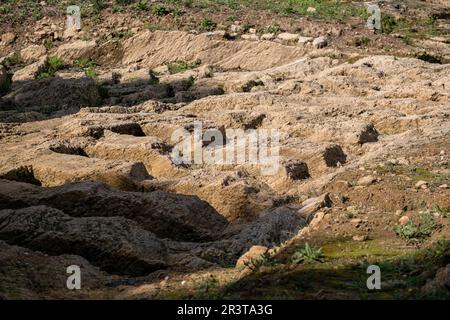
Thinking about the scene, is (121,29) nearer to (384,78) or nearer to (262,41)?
(262,41)

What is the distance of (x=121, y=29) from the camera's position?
27078 millimetres

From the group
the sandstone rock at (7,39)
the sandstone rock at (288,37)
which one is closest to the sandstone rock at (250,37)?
the sandstone rock at (288,37)

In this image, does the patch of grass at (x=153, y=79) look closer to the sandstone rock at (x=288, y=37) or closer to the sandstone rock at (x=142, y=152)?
the sandstone rock at (x=288, y=37)

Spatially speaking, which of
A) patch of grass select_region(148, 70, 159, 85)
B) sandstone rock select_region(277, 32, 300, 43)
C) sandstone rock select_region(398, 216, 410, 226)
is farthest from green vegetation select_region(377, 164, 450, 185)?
sandstone rock select_region(277, 32, 300, 43)

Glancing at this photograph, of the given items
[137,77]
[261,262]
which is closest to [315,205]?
[261,262]

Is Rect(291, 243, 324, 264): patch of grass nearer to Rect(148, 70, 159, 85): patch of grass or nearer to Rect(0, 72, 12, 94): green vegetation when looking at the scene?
Rect(148, 70, 159, 85): patch of grass

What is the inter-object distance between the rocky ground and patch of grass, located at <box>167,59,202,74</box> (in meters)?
0.09

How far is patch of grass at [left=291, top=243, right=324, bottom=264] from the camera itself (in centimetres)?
888

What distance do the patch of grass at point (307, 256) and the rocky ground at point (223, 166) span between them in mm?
26

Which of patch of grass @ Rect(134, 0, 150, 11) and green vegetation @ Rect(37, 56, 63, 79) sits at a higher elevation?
patch of grass @ Rect(134, 0, 150, 11)

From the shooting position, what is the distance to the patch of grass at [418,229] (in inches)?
393

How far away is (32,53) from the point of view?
2678 centimetres
